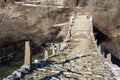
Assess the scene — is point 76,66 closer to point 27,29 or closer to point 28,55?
point 28,55

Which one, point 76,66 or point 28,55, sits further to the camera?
point 76,66

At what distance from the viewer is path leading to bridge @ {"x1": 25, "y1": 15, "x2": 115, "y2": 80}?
13.1 metres

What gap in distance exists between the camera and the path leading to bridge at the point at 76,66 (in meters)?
13.1

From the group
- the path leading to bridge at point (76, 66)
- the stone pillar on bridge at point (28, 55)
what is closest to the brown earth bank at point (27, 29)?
the path leading to bridge at point (76, 66)

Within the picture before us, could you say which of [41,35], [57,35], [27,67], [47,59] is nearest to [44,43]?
[41,35]

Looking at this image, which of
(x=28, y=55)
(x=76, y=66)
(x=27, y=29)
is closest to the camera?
(x=28, y=55)

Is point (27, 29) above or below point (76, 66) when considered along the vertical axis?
below

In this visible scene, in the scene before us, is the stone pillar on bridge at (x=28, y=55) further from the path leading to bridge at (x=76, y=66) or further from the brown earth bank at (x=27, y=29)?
the brown earth bank at (x=27, y=29)

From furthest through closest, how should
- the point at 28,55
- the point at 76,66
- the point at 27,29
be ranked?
1. the point at 27,29
2. the point at 76,66
3. the point at 28,55

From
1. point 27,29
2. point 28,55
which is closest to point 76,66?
point 28,55

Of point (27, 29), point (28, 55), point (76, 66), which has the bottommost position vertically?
point (27, 29)

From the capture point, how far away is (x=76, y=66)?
14992 millimetres

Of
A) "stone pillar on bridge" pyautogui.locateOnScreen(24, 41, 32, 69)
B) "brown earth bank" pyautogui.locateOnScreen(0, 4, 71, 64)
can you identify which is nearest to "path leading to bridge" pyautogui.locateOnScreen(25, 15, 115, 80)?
"stone pillar on bridge" pyautogui.locateOnScreen(24, 41, 32, 69)

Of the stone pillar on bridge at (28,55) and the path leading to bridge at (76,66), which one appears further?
the path leading to bridge at (76,66)
